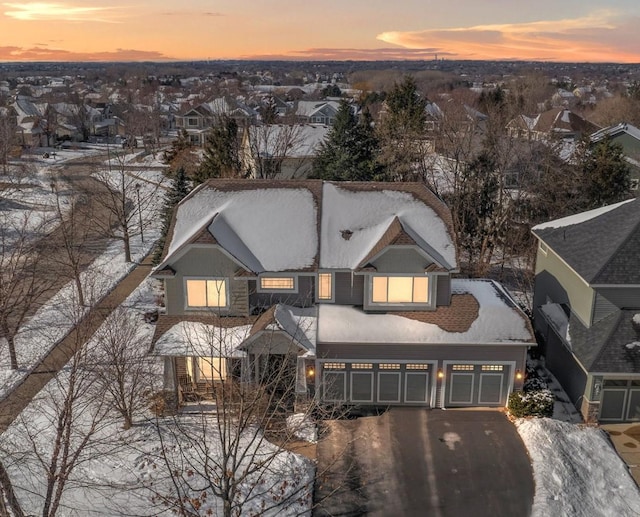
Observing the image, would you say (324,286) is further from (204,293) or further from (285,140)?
(285,140)

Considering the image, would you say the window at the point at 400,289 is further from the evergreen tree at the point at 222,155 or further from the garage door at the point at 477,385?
the evergreen tree at the point at 222,155

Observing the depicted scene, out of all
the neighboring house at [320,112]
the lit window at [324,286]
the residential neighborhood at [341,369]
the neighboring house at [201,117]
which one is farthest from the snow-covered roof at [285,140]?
the neighboring house at [320,112]

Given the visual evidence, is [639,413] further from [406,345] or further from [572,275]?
[406,345]

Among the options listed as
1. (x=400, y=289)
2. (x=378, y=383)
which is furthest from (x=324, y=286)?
(x=378, y=383)

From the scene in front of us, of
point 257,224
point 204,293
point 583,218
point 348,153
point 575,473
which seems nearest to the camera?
point 575,473

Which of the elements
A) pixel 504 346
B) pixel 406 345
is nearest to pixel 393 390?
pixel 406 345

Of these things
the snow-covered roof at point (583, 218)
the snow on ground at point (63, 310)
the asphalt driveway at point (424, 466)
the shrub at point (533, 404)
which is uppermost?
the snow-covered roof at point (583, 218)

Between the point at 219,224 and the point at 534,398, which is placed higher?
the point at 219,224
